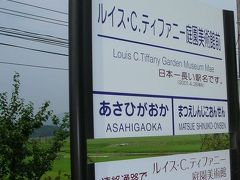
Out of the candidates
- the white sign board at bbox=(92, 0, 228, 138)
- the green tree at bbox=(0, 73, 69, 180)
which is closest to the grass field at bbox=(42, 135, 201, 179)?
the white sign board at bbox=(92, 0, 228, 138)

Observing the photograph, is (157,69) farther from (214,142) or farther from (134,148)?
(214,142)

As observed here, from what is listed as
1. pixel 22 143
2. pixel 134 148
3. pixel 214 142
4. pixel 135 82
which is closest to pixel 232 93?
pixel 214 142

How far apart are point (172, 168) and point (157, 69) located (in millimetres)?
513

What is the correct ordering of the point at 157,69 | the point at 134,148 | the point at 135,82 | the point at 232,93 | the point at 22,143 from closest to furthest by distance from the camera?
1. the point at 135,82
2. the point at 157,69
3. the point at 134,148
4. the point at 232,93
5. the point at 22,143

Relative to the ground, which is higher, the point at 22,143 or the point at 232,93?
the point at 232,93

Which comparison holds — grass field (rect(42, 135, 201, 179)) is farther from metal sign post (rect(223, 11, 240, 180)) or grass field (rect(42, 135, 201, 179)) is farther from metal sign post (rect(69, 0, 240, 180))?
metal sign post (rect(223, 11, 240, 180))

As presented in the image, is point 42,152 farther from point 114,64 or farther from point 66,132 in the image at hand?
point 114,64

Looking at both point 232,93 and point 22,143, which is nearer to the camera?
point 232,93

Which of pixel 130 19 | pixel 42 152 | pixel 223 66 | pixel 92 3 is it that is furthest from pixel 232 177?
pixel 42 152

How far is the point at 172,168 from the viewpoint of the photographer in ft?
7.05

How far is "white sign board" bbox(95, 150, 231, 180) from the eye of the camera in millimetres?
1822

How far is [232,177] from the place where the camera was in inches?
103

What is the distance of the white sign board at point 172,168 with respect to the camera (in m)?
1.82

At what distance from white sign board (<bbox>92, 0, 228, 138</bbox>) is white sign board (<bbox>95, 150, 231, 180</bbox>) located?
0.44ft
